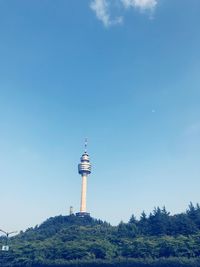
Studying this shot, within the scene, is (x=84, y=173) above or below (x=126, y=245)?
above

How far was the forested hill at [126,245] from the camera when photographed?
72.1 meters

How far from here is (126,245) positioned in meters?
80.3

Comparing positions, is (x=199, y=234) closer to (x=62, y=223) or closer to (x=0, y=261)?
(x=0, y=261)

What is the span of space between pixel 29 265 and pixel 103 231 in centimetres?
2183

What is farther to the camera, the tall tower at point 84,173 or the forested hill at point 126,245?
the tall tower at point 84,173

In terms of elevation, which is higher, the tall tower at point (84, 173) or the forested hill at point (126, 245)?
the tall tower at point (84, 173)

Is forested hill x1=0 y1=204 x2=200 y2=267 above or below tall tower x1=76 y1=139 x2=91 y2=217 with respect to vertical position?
below

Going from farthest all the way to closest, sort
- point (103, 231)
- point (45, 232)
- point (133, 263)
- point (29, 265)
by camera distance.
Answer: point (45, 232) < point (103, 231) < point (29, 265) < point (133, 263)

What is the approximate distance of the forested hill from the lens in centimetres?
7212

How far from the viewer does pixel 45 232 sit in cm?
11519

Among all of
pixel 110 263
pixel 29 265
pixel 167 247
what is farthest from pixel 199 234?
pixel 29 265

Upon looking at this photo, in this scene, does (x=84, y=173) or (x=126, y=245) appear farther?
(x=84, y=173)

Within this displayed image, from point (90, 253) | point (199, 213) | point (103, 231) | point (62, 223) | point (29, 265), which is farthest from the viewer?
point (62, 223)

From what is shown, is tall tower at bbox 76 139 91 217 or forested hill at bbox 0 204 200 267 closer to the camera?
forested hill at bbox 0 204 200 267
